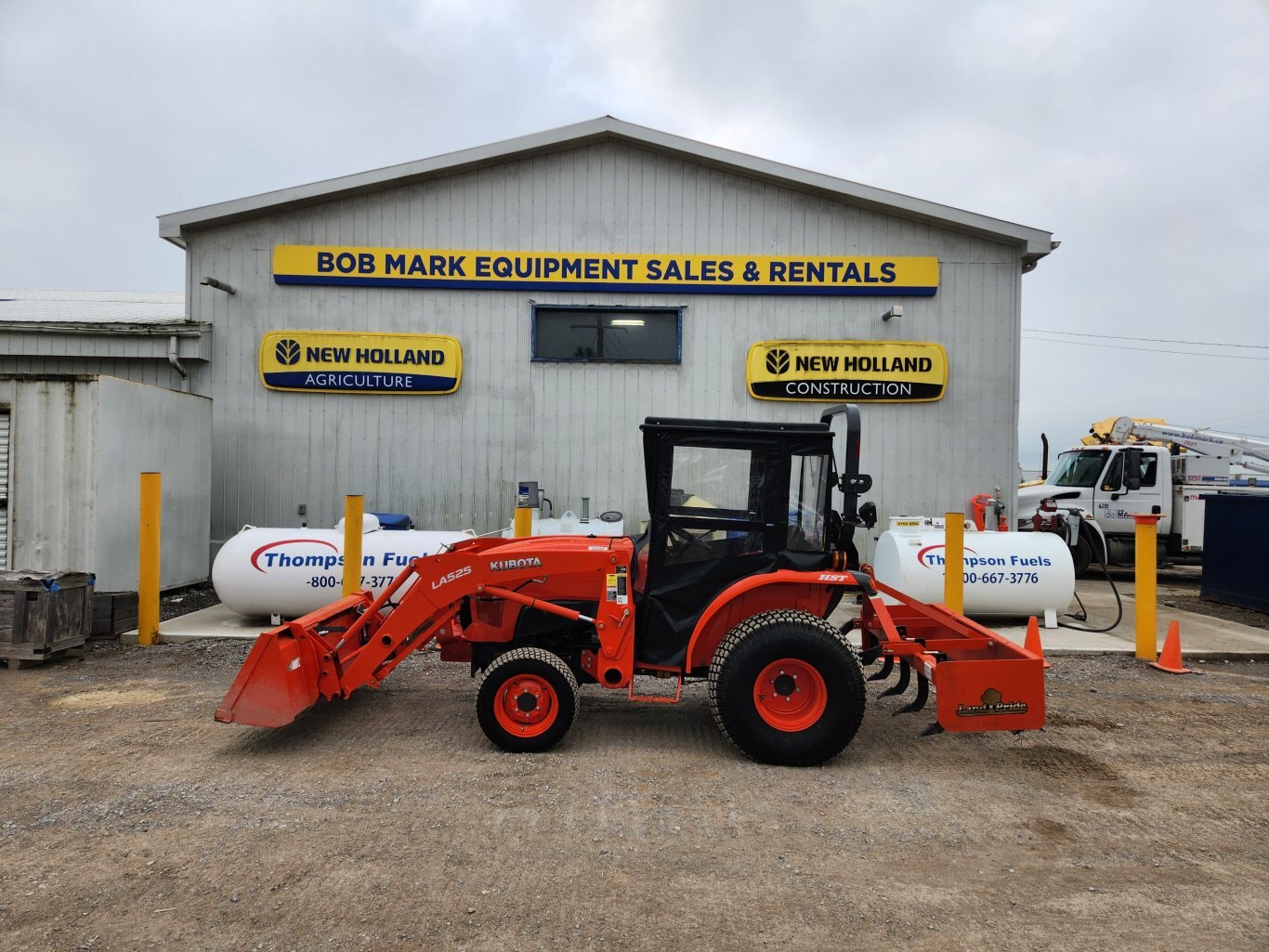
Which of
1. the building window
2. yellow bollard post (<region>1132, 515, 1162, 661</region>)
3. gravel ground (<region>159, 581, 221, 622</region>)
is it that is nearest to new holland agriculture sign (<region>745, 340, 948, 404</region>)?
the building window

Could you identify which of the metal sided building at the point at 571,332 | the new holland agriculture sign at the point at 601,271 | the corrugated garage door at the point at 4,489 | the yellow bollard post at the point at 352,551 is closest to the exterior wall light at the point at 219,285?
the metal sided building at the point at 571,332

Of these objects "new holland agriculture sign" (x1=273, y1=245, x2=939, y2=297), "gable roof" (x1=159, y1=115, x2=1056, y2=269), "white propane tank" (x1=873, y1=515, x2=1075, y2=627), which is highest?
"gable roof" (x1=159, y1=115, x2=1056, y2=269)

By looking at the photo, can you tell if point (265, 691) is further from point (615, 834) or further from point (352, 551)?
point (352, 551)

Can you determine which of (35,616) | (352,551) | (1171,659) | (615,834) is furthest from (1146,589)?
(35,616)

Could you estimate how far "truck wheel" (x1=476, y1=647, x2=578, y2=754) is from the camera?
188 inches

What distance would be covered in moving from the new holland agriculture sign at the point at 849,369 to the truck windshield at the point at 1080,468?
5.87m

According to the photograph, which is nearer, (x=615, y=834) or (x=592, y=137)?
(x=615, y=834)

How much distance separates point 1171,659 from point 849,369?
558cm

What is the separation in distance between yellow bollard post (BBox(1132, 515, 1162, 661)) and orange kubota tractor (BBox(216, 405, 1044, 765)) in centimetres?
357

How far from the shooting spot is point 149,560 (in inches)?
307

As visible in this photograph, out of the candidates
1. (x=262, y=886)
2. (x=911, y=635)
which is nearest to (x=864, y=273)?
(x=911, y=635)

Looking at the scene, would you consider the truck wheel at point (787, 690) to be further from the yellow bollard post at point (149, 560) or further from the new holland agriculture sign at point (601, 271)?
the new holland agriculture sign at point (601, 271)

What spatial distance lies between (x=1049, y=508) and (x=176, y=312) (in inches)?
609

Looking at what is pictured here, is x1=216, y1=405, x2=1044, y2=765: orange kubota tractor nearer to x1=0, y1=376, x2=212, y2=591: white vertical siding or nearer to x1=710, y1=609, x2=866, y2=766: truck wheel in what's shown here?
x1=710, y1=609, x2=866, y2=766: truck wheel
